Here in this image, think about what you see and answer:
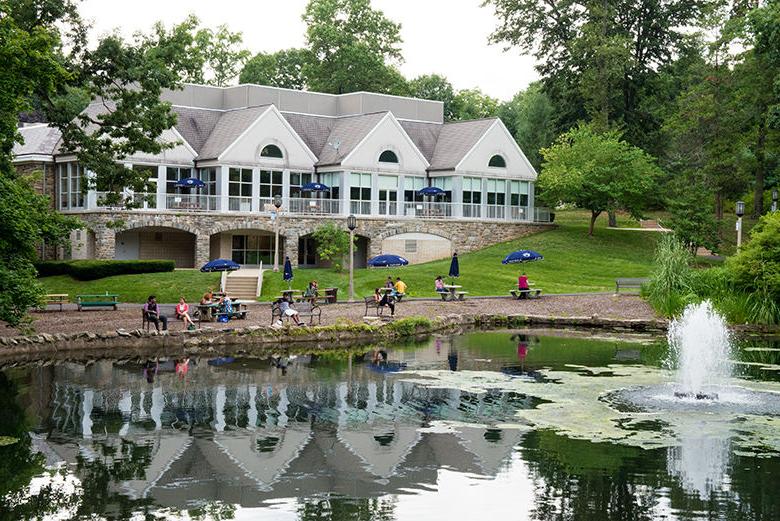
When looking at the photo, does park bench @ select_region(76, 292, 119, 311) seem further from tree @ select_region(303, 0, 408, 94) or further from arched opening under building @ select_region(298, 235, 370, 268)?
tree @ select_region(303, 0, 408, 94)

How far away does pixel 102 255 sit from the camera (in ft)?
178

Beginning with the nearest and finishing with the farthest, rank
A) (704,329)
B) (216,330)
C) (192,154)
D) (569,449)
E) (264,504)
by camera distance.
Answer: (264,504) → (569,449) → (704,329) → (216,330) → (192,154)

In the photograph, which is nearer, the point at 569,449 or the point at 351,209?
the point at 569,449

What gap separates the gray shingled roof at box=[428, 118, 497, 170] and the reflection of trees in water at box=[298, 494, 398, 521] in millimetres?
53056

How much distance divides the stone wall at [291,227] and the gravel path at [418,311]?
1094 cm

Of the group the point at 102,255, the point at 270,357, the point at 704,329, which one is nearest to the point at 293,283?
the point at 102,255

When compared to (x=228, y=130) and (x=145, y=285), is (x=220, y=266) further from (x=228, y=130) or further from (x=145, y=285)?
(x=228, y=130)

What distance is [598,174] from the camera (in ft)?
218

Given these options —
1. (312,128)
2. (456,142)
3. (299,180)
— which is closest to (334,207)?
(299,180)

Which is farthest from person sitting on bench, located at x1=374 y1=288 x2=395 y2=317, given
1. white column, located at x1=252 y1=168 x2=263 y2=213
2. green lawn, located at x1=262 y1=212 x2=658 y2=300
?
white column, located at x1=252 y1=168 x2=263 y2=213

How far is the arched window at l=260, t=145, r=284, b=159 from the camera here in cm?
6141

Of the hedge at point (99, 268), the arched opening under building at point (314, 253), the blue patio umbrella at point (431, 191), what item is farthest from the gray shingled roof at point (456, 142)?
the hedge at point (99, 268)

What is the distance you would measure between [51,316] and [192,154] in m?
24.1

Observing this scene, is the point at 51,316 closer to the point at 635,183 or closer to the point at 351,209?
the point at 351,209
